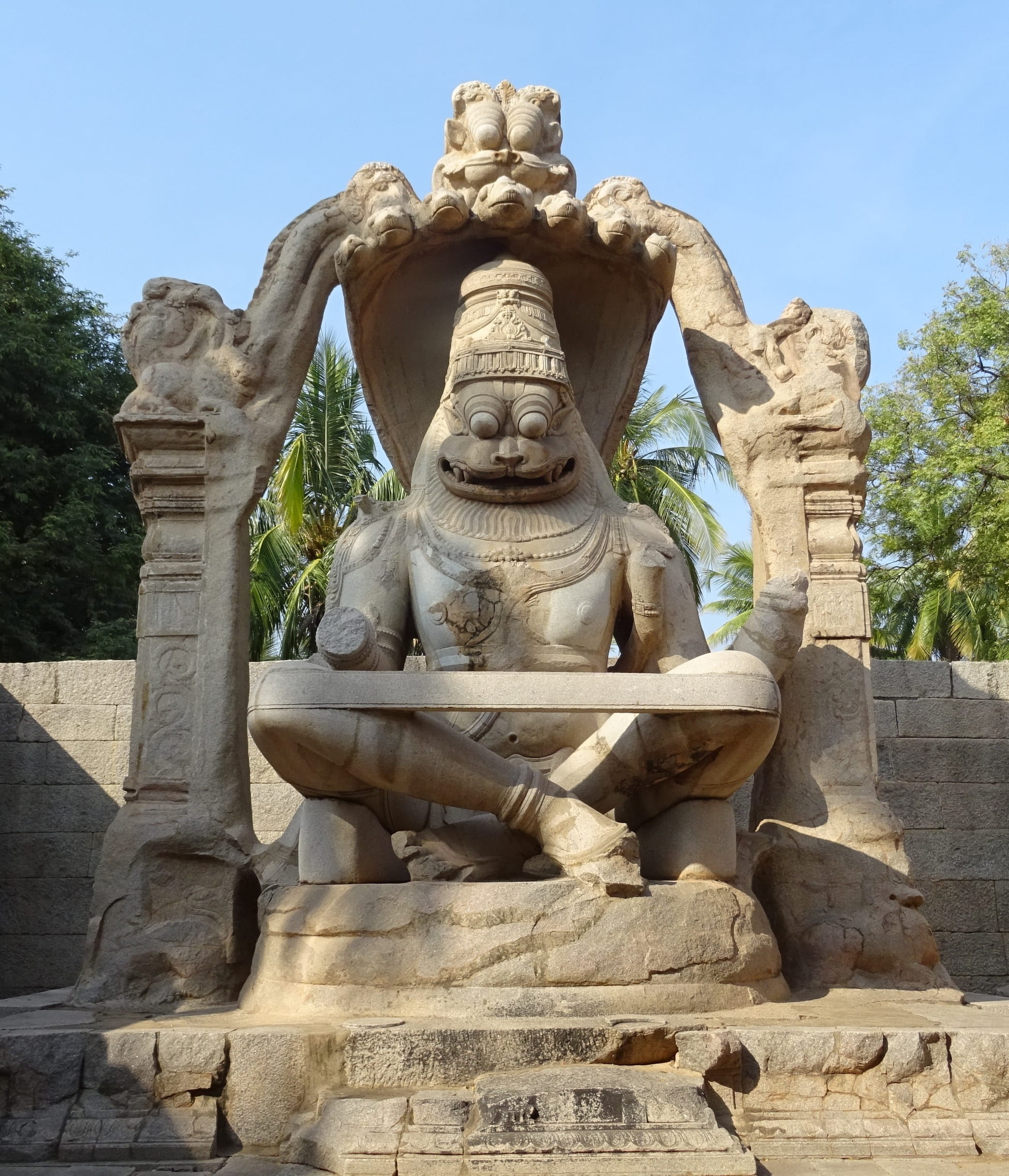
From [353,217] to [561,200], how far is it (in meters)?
1.02

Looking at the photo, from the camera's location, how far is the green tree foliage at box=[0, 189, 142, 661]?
1379 cm

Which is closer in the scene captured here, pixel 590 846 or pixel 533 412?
pixel 590 846

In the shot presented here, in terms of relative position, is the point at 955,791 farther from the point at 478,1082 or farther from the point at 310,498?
the point at 310,498

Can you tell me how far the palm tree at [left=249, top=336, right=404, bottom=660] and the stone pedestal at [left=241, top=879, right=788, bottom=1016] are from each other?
40.4ft

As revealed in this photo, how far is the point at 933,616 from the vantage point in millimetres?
20156

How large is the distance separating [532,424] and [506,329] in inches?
19.2

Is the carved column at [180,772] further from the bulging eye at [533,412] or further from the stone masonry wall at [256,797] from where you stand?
the stone masonry wall at [256,797]

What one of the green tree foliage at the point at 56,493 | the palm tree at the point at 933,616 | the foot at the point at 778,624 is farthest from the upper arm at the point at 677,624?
the palm tree at the point at 933,616

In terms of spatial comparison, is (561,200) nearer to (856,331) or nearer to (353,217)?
(353,217)

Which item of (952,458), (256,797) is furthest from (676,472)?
(256,797)

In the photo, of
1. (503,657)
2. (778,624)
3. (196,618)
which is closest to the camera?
(778,624)

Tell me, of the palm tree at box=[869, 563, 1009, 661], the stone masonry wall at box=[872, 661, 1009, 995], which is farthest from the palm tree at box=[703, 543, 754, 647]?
the stone masonry wall at box=[872, 661, 1009, 995]

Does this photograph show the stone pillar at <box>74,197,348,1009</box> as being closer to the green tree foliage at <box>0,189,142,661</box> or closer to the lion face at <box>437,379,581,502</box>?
the lion face at <box>437,379,581,502</box>

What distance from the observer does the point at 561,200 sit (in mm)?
5305
